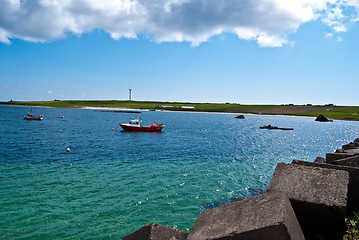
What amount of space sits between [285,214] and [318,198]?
1.68 m

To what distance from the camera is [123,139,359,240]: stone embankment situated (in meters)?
4.70

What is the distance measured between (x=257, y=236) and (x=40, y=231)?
10756 millimetres

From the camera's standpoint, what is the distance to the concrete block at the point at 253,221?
4512 mm

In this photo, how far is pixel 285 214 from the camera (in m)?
4.67

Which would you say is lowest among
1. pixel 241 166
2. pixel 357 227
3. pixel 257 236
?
pixel 241 166

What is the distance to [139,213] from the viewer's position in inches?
515

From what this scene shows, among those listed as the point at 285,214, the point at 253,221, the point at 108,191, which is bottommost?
the point at 108,191

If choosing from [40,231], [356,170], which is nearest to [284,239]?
[356,170]

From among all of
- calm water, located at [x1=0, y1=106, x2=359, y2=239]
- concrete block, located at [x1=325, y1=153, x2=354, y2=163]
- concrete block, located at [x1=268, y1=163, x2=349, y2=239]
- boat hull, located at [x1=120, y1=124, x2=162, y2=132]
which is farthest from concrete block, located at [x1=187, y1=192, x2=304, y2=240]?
boat hull, located at [x1=120, y1=124, x2=162, y2=132]

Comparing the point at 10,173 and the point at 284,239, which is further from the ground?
the point at 284,239

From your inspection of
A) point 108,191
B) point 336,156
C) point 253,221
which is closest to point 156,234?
point 253,221

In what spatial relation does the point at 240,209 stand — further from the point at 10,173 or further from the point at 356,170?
the point at 10,173

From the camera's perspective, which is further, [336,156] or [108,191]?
[108,191]

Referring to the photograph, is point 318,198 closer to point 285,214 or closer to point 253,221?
point 285,214
